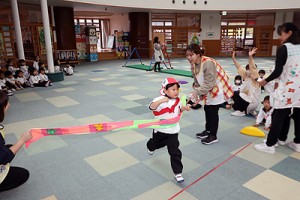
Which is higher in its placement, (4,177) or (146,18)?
(146,18)

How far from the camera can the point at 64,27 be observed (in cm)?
1410

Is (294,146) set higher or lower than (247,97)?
lower

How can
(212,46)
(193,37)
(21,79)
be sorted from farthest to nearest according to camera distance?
1. (212,46)
2. (193,37)
3. (21,79)

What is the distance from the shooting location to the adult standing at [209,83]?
11.5 feet

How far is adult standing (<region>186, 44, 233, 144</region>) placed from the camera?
3.50 m

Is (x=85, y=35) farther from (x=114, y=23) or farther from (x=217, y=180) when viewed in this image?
(x=217, y=180)

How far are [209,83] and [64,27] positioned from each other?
1274cm

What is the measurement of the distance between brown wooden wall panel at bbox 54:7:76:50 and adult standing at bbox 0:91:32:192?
1270cm

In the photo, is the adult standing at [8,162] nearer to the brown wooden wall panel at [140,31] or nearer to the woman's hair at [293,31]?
the woman's hair at [293,31]

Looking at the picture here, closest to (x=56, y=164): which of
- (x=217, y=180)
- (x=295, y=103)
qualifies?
(x=217, y=180)

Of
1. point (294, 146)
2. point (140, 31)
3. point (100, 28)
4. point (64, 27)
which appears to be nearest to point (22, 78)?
point (64, 27)

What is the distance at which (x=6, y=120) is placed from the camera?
17.1 ft

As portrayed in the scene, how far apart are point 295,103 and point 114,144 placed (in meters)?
2.73

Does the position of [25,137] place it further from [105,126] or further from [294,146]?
[294,146]
